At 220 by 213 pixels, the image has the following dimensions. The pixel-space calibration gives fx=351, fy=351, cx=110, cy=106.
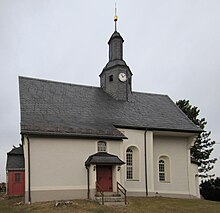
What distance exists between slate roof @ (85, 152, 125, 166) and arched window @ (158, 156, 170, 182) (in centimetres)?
626

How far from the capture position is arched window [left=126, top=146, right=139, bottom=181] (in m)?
27.6

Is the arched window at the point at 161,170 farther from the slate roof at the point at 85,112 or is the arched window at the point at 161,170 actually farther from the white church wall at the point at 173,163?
the slate roof at the point at 85,112

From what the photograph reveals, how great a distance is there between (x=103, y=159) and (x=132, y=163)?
4484 millimetres

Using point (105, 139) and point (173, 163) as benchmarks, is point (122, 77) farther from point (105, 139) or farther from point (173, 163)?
point (173, 163)

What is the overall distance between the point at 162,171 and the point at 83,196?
28.2ft

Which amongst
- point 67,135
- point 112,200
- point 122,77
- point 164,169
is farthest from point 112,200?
point 122,77

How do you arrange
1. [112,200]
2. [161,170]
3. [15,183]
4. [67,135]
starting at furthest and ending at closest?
[15,183]
[161,170]
[67,135]
[112,200]

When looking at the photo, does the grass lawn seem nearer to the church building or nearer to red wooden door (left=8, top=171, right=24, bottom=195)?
the church building

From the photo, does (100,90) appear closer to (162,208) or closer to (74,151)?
(74,151)

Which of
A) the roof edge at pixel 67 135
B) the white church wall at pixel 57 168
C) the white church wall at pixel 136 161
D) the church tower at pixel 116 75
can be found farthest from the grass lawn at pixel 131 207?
the church tower at pixel 116 75

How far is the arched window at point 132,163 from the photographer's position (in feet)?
90.5

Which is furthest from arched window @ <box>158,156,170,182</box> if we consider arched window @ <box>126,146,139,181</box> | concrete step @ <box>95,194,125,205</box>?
concrete step @ <box>95,194,125,205</box>

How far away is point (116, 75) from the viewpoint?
32.2 metres

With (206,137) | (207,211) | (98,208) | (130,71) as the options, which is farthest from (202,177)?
(98,208)
